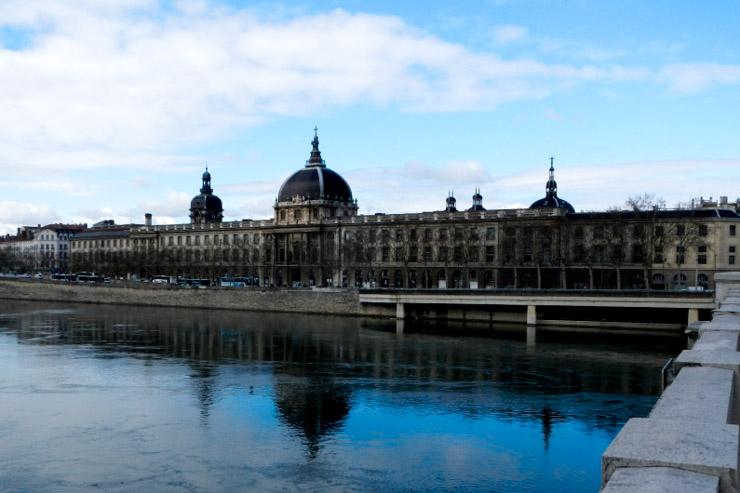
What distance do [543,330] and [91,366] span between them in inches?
1403

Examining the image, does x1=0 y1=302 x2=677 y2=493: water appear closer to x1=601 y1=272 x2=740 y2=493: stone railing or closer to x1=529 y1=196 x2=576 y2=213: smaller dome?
x1=601 y1=272 x2=740 y2=493: stone railing

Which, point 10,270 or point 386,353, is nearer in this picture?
point 386,353

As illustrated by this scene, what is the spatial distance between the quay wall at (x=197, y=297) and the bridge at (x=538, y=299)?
3344mm

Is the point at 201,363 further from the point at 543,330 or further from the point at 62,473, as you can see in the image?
the point at 543,330

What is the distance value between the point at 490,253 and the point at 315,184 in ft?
102

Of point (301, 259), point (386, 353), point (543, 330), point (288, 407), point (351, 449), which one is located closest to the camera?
point (351, 449)

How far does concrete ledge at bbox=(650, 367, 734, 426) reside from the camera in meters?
8.21

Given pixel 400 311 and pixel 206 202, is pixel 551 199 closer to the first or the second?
pixel 400 311

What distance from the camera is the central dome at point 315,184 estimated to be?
112037 mm

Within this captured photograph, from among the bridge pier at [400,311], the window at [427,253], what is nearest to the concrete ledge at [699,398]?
the bridge pier at [400,311]

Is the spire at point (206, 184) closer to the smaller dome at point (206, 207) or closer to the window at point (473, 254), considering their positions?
the smaller dome at point (206, 207)

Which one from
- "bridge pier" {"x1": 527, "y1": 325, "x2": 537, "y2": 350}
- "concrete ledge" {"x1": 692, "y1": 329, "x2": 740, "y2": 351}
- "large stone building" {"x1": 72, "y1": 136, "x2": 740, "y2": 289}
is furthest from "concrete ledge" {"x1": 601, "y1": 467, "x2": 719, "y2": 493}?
"large stone building" {"x1": 72, "y1": 136, "x2": 740, "y2": 289}

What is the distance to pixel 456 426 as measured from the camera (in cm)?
2661

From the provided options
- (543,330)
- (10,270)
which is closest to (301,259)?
(543,330)
